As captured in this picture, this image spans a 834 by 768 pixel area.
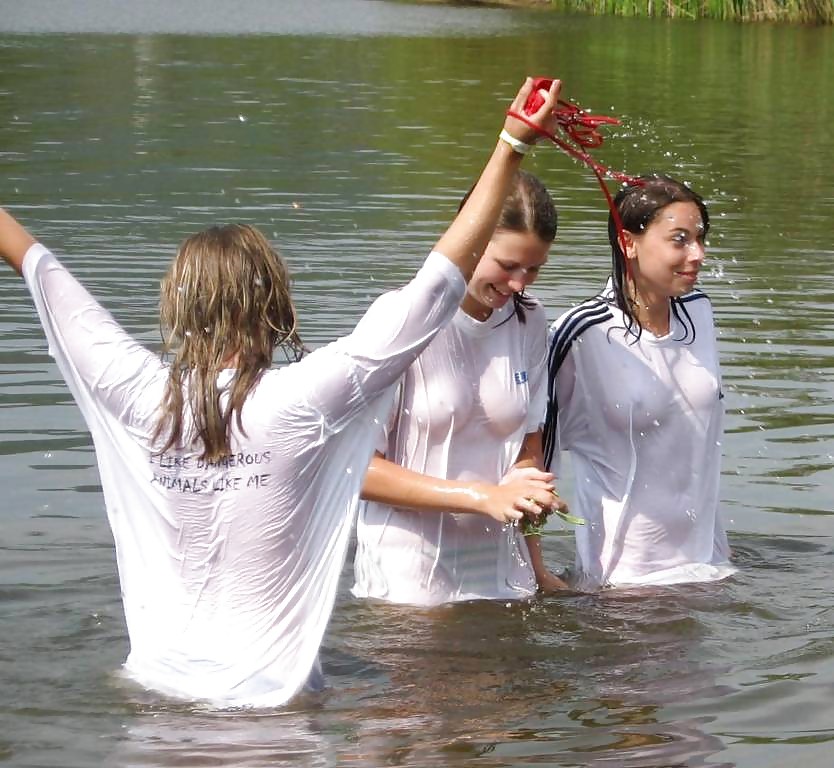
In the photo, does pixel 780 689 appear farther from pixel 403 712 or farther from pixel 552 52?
pixel 552 52

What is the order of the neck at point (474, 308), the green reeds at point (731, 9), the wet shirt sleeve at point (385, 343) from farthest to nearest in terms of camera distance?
the green reeds at point (731, 9) < the neck at point (474, 308) < the wet shirt sleeve at point (385, 343)

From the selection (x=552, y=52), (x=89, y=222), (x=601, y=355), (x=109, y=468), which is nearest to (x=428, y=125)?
(x=89, y=222)

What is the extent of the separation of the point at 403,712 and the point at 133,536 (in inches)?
53.1

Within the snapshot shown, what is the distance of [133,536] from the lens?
486 centimetres

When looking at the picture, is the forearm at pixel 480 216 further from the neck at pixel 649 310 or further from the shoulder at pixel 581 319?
the neck at pixel 649 310

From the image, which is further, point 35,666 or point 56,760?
point 35,666

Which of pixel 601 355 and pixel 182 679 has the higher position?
pixel 601 355

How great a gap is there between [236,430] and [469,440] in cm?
145

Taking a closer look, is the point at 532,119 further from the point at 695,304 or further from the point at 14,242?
the point at 695,304

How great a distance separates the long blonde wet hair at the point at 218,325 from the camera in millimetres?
4582

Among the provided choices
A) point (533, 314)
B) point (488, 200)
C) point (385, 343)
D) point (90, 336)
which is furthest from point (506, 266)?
point (90, 336)

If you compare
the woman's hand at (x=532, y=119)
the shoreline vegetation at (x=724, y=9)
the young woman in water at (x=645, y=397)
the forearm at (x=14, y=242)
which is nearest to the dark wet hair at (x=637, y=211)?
the young woman in water at (x=645, y=397)

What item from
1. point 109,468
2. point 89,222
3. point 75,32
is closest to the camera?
point 109,468

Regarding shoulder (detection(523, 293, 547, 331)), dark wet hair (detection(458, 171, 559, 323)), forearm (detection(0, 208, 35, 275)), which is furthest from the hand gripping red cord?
forearm (detection(0, 208, 35, 275))
